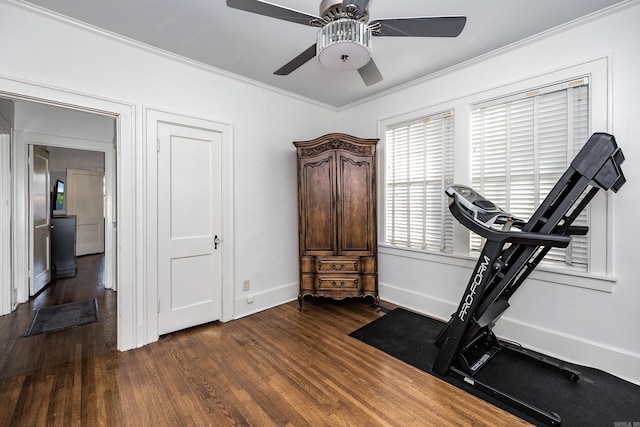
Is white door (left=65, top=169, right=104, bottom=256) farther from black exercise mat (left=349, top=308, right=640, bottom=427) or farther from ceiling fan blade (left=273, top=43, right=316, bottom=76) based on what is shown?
black exercise mat (left=349, top=308, right=640, bottom=427)

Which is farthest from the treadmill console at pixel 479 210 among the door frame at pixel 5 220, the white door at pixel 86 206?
the white door at pixel 86 206

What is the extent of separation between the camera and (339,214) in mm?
3324

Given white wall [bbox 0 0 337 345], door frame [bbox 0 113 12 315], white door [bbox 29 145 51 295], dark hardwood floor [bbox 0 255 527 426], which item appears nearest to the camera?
dark hardwood floor [bbox 0 255 527 426]

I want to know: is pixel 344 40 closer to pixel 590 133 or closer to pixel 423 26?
pixel 423 26

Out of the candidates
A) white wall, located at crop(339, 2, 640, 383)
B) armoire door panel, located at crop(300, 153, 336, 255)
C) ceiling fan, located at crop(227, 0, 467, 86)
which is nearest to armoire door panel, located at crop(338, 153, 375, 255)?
armoire door panel, located at crop(300, 153, 336, 255)

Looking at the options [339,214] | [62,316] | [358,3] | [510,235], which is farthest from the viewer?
[339,214]

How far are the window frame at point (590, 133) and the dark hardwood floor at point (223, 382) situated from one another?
1.32m

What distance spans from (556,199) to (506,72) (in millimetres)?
1480

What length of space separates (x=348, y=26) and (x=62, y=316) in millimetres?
4170

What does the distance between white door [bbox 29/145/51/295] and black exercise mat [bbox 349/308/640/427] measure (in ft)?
14.3

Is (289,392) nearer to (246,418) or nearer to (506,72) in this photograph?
(246,418)

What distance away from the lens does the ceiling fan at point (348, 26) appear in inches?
Answer: 57.0

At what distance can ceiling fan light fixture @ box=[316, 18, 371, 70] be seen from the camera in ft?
4.76

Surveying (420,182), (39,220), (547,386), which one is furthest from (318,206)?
(39,220)
